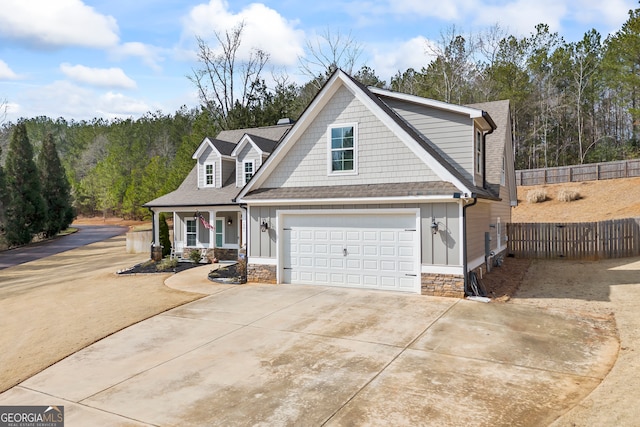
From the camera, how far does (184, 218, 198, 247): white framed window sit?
821 inches

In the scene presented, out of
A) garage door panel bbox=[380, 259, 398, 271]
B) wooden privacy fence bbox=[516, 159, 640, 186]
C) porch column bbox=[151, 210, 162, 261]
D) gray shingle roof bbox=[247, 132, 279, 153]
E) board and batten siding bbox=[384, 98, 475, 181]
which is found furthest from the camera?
wooden privacy fence bbox=[516, 159, 640, 186]

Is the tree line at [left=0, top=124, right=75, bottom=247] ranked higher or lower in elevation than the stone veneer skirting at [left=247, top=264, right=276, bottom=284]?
higher

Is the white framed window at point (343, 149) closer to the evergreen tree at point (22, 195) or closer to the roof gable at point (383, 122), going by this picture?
the roof gable at point (383, 122)

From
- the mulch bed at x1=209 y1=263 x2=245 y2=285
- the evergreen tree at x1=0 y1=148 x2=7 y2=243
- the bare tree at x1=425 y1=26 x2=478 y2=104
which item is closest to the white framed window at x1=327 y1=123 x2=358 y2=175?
the mulch bed at x1=209 y1=263 x2=245 y2=285

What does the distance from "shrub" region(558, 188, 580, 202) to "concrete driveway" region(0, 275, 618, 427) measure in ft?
78.6

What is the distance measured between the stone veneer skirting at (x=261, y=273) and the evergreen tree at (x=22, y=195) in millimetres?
26300

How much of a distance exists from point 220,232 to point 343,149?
9.73 metres

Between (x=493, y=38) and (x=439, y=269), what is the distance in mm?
35147

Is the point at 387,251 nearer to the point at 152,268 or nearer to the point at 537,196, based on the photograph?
the point at 152,268

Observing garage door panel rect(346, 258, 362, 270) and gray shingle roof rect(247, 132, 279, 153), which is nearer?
garage door panel rect(346, 258, 362, 270)

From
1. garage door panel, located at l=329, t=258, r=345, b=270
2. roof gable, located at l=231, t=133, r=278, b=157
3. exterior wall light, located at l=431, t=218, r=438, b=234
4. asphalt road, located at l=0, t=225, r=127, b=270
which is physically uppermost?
roof gable, located at l=231, t=133, r=278, b=157

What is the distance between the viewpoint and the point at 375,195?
38.5ft

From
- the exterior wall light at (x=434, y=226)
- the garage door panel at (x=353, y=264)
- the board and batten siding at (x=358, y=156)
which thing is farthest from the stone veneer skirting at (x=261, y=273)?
the exterior wall light at (x=434, y=226)

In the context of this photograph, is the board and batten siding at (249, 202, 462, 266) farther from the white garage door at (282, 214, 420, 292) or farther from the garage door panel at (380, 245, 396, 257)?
the garage door panel at (380, 245, 396, 257)
